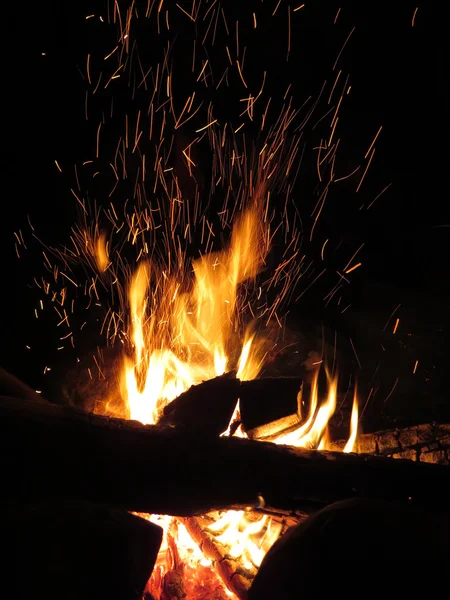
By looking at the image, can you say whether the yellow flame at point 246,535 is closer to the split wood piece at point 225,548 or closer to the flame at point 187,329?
the split wood piece at point 225,548

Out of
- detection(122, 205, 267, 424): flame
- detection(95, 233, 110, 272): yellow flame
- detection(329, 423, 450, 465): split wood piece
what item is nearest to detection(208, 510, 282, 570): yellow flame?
detection(329, 423, 450, 465): split wood piece

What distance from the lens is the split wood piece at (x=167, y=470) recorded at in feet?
7.09

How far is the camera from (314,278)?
4.98 m

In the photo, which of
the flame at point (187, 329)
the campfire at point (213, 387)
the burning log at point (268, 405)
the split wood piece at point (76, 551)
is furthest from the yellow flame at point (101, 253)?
the split wood piece at point (76, 551)

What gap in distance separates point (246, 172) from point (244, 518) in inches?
156

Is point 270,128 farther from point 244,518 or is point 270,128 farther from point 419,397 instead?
point 244,518

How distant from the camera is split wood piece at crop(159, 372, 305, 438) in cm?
260

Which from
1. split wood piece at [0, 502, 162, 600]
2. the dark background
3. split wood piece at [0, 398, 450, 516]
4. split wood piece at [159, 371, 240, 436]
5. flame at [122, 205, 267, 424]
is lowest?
split wood piece at [0, 502, 162, 600]

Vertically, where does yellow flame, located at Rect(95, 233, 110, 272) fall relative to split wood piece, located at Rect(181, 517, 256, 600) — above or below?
above

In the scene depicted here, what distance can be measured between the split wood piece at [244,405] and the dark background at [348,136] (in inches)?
65.2

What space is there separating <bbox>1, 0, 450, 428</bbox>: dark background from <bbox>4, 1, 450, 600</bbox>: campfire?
0.17 meters

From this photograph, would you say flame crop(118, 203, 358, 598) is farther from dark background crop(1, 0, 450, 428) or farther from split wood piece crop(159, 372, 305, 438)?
dark background crop(1, 0, 450, 428)

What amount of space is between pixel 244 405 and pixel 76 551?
4.22ft

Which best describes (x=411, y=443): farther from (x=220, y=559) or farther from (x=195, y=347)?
(x=195, y=347)
